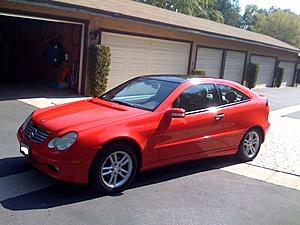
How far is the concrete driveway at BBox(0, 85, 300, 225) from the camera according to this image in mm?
3746

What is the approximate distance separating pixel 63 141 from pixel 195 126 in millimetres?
1993

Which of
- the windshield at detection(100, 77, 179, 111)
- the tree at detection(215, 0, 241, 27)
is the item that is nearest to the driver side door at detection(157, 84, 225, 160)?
the windshield at detection(100, 77, 179, 111)

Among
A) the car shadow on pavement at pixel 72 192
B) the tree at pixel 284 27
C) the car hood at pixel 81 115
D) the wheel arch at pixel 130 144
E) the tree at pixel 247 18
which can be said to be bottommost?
the car shadow on pavement at pixel 72 192

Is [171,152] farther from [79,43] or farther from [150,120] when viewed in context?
[79,43]

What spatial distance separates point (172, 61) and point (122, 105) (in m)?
11.3

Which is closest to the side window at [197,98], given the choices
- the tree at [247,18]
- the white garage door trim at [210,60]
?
the white garage door trim at [210,60]

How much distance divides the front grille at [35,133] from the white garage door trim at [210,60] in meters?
13.9

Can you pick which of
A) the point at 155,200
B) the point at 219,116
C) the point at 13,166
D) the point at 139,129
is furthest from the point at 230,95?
the point at 13,166

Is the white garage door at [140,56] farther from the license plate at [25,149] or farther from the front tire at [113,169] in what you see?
the front tire at [113,169]

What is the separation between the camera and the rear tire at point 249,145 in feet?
20.0

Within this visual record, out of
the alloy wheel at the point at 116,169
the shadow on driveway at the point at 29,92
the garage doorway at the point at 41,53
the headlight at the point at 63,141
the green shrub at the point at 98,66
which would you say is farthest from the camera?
the garage doorway at the point at 41,53

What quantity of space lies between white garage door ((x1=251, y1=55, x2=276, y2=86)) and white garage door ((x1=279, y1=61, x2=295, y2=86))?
95.3 inches

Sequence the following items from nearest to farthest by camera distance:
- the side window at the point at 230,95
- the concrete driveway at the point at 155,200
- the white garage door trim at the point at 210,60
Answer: the concrete driveway at the point at 155,200 → the side window at the point at 230,95 → the white garage door trim at the point at 210,60

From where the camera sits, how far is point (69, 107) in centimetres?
502
